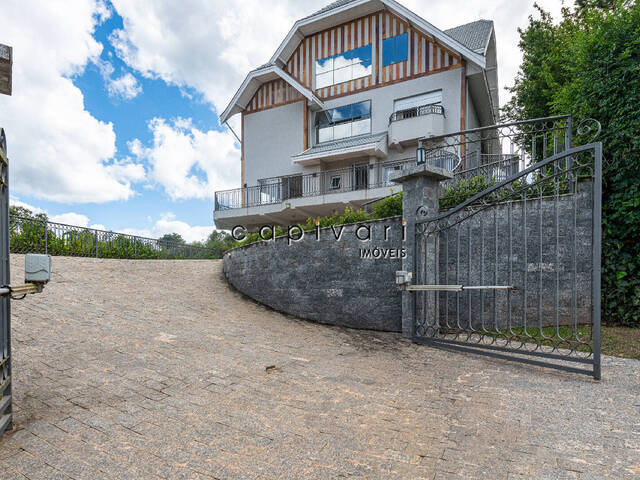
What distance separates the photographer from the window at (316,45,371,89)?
16.1 m

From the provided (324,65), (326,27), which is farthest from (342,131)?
(326,27)

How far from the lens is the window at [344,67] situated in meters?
16.1

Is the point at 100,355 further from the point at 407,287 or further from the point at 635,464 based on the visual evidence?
the point at 635,464

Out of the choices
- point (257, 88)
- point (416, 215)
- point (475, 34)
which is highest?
point (475, 34)

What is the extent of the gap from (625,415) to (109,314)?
6851mm

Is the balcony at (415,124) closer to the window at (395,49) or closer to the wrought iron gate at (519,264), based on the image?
the window at (395,49)

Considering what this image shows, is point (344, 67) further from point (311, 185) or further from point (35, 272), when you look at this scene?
point (35, 272)

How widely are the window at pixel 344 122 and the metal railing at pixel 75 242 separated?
10057 mm

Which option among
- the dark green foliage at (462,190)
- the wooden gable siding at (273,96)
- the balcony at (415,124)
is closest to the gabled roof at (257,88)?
the wooden gable siding at (273,96)

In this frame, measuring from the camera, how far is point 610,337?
5.07 meters

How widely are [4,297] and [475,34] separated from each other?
61.5 ft

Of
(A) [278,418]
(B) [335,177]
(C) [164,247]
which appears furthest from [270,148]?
(A) [278,418]

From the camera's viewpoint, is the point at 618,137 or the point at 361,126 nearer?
the point at 618,137

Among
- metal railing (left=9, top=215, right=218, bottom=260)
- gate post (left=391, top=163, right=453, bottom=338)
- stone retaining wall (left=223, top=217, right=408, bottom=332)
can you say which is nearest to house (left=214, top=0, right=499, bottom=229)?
metal railing (left=9, top=215, right=218, bottom=260)
